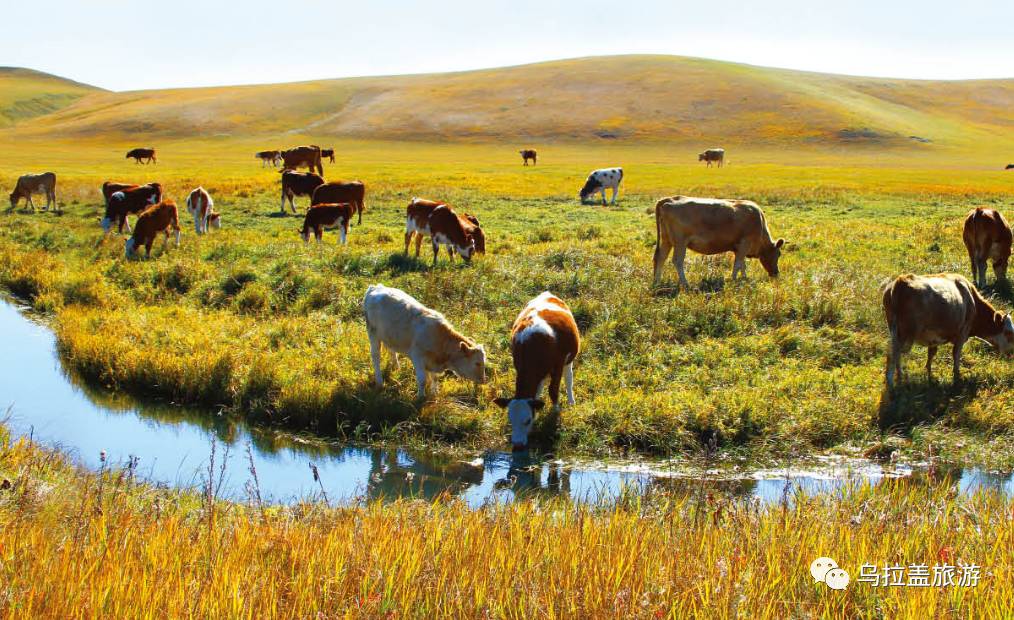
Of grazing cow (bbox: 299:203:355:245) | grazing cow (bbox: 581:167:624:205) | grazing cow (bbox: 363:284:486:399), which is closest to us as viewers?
grazing cow (bbox: 363:284:486:399)

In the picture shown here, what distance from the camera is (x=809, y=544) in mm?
4633

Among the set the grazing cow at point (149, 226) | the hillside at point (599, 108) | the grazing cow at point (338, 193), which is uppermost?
the hillside at point (599, 108)

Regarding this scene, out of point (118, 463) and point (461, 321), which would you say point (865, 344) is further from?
point (118, 463)

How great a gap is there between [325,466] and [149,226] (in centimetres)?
1280

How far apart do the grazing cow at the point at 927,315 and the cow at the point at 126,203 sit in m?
19.6

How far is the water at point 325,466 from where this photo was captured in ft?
26.3

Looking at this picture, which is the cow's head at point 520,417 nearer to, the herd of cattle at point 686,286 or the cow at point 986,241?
the herd of cattle at point 686,286

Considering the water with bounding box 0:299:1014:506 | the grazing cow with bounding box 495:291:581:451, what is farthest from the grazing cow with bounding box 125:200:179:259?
the grazing cow with bounding box 495:291:581:451

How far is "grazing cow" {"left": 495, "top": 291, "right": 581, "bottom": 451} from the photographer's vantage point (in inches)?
359

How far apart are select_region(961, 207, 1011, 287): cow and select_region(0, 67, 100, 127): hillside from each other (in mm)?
146360

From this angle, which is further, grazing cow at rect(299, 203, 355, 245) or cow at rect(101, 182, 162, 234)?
cow at rect(101, 182, 162, 234)

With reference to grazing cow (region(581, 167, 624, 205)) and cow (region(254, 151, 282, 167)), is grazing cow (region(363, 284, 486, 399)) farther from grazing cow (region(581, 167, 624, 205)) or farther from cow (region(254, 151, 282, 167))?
cow (region(254, 151, 282, 167))

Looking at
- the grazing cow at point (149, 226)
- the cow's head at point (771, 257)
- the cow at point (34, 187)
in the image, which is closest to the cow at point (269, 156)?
the cow at point (34, 187)

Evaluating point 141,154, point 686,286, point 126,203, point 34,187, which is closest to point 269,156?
point 141,154
